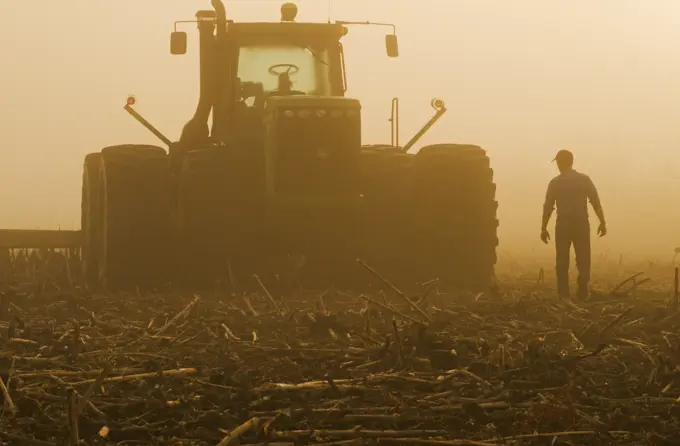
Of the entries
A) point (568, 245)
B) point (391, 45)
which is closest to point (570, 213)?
point (568, 245)

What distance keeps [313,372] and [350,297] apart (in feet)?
17.2

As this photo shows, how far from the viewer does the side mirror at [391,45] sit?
47.2 feet

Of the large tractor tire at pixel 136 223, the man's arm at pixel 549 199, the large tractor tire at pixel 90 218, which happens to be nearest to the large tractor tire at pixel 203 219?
the large tractor tire at pixel 136 223

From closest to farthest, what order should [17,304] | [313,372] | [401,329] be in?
[313,372]
[401,329]
[17,304]

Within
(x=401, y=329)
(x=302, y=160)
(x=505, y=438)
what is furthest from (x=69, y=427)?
(x=302, y=160)

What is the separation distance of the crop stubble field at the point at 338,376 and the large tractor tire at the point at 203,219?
7.11ft

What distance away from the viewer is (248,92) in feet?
46.3

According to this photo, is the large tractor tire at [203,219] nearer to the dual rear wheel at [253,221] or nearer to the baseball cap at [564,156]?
the dual rear wheel at [253,221]

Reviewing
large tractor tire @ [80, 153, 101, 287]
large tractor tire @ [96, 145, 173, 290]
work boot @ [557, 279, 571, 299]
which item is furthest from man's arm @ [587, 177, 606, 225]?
large tractor tire @ [80, 153, 101, 287]

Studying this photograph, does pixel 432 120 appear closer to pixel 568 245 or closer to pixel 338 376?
pixel 568 245

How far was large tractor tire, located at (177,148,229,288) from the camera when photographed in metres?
13.2

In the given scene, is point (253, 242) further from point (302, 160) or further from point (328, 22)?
point (328, 22)

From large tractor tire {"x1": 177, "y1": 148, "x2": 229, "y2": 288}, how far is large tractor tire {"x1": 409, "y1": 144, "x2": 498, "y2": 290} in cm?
220

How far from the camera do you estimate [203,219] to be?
13.3 m
